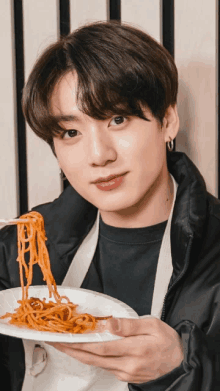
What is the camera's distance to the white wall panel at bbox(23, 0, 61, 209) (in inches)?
80.1

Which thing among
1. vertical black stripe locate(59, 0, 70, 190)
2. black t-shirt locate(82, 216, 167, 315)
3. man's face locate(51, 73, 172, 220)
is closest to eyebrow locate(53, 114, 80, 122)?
man's face locate(51, 73, 172, 220)

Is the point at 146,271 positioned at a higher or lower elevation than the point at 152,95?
lower

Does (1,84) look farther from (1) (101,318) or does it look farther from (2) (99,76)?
(1) (101,318)

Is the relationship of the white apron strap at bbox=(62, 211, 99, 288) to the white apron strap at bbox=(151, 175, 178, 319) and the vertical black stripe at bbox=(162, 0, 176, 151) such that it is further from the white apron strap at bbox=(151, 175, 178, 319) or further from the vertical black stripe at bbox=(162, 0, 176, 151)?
the vertical black stripe at bbox=(162, 0, 176, 151)

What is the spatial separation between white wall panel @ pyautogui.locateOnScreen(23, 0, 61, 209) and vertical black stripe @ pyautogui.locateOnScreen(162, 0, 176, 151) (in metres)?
0.45

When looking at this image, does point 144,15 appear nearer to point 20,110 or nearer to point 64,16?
point 64,16

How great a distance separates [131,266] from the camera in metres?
1.62

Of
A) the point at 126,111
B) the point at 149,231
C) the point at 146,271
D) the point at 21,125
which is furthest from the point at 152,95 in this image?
the point at 21,125

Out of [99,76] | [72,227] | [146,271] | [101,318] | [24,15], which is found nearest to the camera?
[101,318]

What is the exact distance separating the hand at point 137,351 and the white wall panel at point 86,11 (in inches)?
51.2

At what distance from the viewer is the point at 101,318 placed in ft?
4.28

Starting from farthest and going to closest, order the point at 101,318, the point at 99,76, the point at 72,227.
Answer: the point at 72,227, the point at 99,76, the point at 101,318

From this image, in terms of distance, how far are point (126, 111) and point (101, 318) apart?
601mm

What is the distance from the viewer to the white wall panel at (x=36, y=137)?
2035mm
